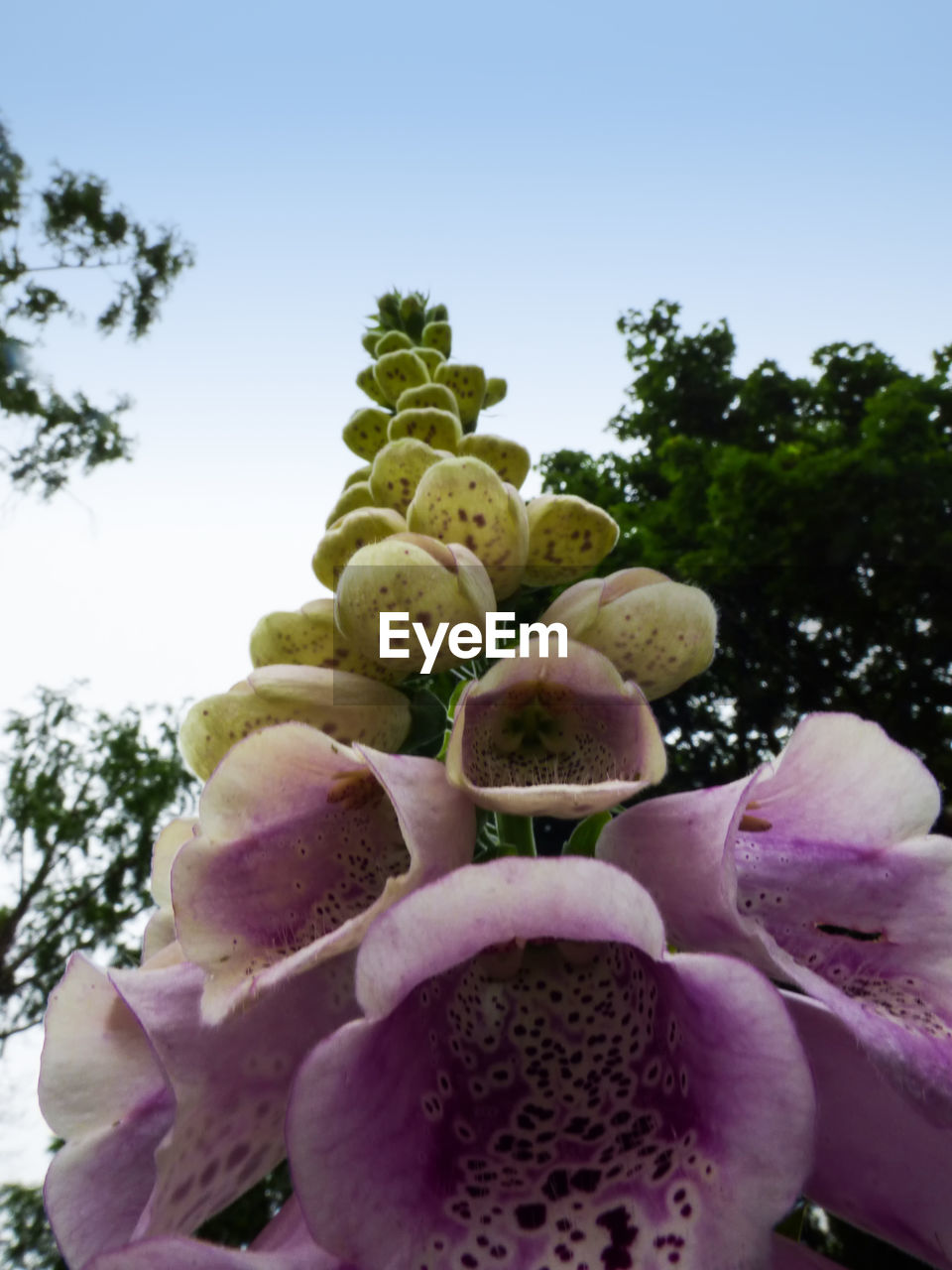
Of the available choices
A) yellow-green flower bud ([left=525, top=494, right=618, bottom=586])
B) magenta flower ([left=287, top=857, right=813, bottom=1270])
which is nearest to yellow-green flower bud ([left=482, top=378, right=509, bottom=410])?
yellow-green flower bud ([left=525, top=494, right=618, bottom=586])

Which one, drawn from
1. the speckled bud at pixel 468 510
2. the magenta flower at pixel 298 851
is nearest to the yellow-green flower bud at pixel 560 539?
the speckled bud at pixel 468 510

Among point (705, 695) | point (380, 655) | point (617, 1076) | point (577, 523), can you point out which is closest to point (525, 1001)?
point (617, 1076)

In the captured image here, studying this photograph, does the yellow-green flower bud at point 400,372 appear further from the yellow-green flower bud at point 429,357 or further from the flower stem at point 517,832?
the flower stem at point 517,832

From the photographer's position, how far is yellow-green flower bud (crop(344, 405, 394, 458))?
1439 mm

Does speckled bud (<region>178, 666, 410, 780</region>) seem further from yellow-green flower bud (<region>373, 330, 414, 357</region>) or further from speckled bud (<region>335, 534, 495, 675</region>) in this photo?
yellow-green flower bud (<region>373, 330, 414, 357</region>)

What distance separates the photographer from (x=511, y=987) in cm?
66

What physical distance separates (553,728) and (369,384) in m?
0.99

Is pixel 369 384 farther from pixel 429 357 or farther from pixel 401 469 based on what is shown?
pixel 401 469

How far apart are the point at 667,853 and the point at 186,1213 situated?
0.41 metres

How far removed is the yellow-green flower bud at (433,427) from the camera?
124cm

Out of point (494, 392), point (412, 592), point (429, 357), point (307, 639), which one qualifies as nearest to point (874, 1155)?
point (412, 592)

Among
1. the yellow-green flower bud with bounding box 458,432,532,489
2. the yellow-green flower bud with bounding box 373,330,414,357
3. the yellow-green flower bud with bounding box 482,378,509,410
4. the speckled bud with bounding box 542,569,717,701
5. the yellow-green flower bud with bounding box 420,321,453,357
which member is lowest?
the speckled bud with bounding box 542,569,717,701

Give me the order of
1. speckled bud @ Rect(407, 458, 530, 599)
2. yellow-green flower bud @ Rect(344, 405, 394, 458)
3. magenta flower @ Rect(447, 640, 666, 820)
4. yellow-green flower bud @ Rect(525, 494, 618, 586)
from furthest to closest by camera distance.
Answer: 1. yellow-green flower bud @ Rect(344, 405, 394, 458)
2. yellow-green flower bud @ Rect(525, 494, 618, 586)
3. speckled bud @ Rect(407, 458, 530, 599)
4. magenta flower @ Rect(447, 640, 666, 820)

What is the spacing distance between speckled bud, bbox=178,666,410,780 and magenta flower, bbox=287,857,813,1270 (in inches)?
13.9
